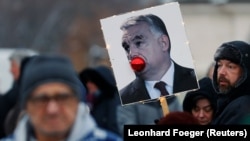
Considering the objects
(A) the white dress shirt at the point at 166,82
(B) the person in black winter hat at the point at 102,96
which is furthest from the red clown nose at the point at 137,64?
(B) the person in black winter hat at the point at 102,96

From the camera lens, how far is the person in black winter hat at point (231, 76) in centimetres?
843

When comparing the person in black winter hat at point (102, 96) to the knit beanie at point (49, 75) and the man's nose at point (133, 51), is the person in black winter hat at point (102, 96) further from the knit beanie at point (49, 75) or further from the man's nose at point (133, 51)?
the knit beanie at point (49, 75)

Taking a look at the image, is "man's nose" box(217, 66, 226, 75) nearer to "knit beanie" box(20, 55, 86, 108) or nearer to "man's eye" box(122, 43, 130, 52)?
"man's eye" box(122, 43, 130, 52)

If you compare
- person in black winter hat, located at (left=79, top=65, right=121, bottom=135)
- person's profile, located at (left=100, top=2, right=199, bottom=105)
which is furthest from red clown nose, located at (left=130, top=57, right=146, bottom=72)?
person in black winter hat, located at (left=79, top=65, right=121, bottom=135)

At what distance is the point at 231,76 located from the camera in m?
8.46

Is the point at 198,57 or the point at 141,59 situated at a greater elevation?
the point at 141,59

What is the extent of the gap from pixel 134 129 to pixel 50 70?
1.99 feet

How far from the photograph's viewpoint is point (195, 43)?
43281 mm

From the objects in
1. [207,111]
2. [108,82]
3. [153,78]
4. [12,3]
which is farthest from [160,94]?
[12,3]

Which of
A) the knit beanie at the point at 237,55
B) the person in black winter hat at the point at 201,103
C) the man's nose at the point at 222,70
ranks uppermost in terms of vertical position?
the knit beanie at the point at 237,55

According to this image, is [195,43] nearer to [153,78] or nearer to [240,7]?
[240,7]

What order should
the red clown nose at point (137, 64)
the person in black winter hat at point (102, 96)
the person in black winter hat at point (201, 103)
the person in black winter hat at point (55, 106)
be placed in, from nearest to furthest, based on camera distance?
the person in black winter hat at point (55, 106), the red clown nose at point (137, 64), the person in black winter hat at point (201, 103), the person in black winter hat at point (102, 96)

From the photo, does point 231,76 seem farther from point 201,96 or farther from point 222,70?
point 201,96

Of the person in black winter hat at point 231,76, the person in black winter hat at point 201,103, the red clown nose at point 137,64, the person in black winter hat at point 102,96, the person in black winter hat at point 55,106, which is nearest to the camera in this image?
the person in black winter hat at point 55,106
